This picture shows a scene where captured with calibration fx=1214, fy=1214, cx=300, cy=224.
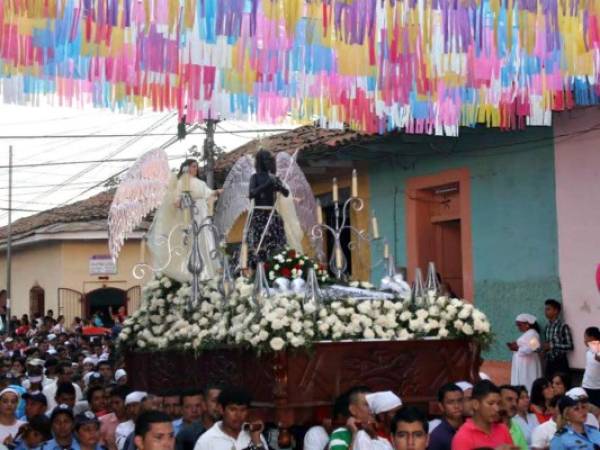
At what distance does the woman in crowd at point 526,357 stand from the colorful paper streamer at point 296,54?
478 centimetres

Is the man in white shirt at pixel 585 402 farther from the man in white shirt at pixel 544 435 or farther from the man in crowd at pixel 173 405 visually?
the man in crowd at pixel 173 405

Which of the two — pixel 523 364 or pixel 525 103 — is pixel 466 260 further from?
pixel 525 103

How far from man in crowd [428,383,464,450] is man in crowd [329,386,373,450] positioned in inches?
18.0

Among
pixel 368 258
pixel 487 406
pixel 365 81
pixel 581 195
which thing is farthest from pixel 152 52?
pixel 368 258

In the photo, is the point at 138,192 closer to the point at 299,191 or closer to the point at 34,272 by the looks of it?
the point at 299,191

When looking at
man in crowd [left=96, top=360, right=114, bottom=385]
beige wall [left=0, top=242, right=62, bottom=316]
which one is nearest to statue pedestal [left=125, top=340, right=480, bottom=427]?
man in crowd [left=96, top=360, right=114, bottom=385]

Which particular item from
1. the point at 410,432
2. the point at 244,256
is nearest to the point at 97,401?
the point at 244,256

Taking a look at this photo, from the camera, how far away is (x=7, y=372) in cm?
1366

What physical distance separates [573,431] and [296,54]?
310cm

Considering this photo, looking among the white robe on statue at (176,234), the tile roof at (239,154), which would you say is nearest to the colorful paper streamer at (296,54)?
the white robe on statue at (176,234)

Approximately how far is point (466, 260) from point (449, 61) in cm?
850

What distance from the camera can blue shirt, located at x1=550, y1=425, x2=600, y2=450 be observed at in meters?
7.79

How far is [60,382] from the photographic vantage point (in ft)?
36.2

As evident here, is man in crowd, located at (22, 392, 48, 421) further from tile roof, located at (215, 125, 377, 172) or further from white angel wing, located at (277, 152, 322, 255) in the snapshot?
tile roof, located at (215, 125, 377, 172)
